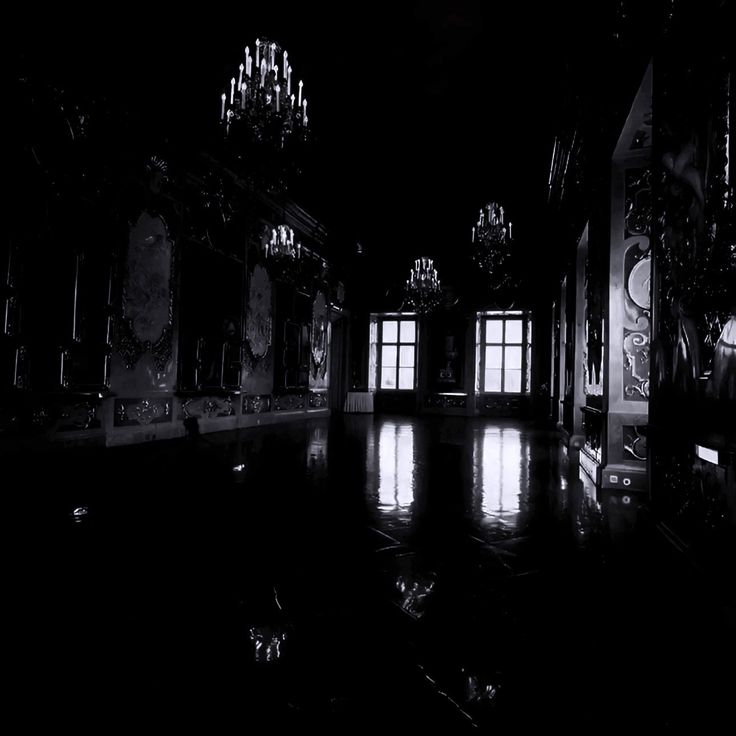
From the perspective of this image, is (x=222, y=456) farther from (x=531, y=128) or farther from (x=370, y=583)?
(x=531, y=128)

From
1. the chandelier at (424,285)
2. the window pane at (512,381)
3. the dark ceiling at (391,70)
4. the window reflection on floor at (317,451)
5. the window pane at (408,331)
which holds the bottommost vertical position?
the window reflection on floor at (317,451)

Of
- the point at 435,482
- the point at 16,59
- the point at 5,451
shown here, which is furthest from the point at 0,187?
the point at 435,482

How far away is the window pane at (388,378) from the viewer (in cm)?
1534

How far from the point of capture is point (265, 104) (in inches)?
177

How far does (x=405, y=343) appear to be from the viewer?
15.2 metres

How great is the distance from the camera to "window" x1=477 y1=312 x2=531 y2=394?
14.4 m

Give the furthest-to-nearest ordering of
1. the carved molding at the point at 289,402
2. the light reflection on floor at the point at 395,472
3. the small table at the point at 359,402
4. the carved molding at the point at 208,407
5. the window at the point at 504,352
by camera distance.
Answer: the small table at the point at 359,402 → the window at the point at 504,352 → the carved molding at the point at 289,402 → the carved molding at the point at 208,407 → the light reflection on floor at the point at 395,472

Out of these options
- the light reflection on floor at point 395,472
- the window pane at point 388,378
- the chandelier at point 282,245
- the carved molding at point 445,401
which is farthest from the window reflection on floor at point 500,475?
the window pane at point 388,378

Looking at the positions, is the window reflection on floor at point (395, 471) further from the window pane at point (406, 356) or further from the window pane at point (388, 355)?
the window pane at point (388, 355)

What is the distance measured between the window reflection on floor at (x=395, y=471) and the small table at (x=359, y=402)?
6.70m

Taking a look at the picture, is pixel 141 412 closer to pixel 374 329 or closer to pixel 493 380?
pixel 374 329

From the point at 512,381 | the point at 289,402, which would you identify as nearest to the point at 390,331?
the point at 512,381

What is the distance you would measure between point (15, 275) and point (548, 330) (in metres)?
12.5

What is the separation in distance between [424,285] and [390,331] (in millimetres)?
4872
